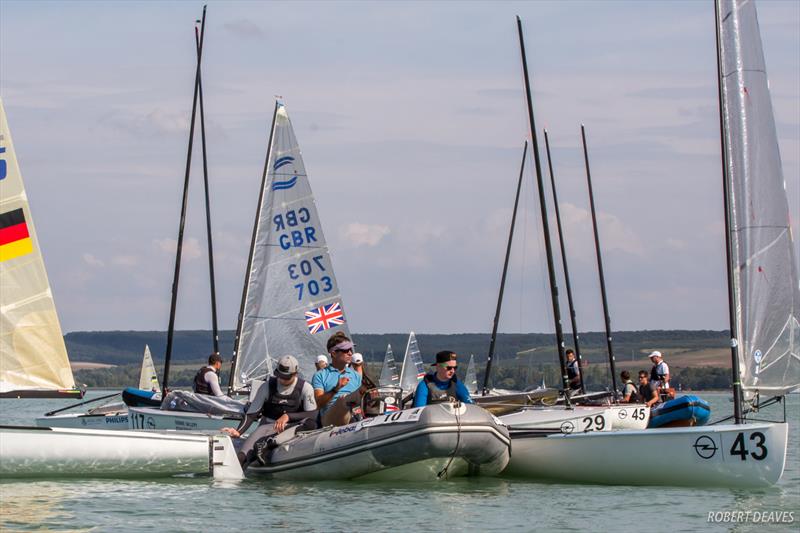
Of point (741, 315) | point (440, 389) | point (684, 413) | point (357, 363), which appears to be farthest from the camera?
point (684, 413)

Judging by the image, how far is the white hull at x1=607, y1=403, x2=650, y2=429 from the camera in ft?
67.7

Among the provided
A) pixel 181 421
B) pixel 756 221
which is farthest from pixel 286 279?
pixel 756 221

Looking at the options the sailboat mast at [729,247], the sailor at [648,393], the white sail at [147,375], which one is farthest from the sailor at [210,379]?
the white sail at [147,375]

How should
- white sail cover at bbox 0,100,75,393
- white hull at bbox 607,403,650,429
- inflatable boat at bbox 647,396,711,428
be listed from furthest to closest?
white hull at bbox 607,403,650,429, inflatable boat at bbox 647,396,711,428, white sail cover at bbox 0,100,75,393

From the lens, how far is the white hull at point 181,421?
2320cm

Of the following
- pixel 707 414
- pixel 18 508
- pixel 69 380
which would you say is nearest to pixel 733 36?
pixel 707 414

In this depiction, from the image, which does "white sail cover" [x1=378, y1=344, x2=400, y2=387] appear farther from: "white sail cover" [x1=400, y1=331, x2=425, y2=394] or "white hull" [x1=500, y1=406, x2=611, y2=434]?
"white hull" [x1=500, y1=406, x2=611, y2=434]

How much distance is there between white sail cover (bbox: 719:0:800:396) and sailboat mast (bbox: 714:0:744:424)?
48 mm

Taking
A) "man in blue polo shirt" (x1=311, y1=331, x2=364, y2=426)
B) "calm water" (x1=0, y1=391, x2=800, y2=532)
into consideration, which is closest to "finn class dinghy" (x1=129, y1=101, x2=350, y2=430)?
"man in blue polo shirt" (x1=311, y1=331, x2=364, y2=426)

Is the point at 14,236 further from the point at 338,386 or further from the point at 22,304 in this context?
the point at 338,386

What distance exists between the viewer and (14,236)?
16.0m

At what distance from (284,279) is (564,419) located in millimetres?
10970

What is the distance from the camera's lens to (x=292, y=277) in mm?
29656

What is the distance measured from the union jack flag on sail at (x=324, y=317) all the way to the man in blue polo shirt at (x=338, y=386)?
11842mm
